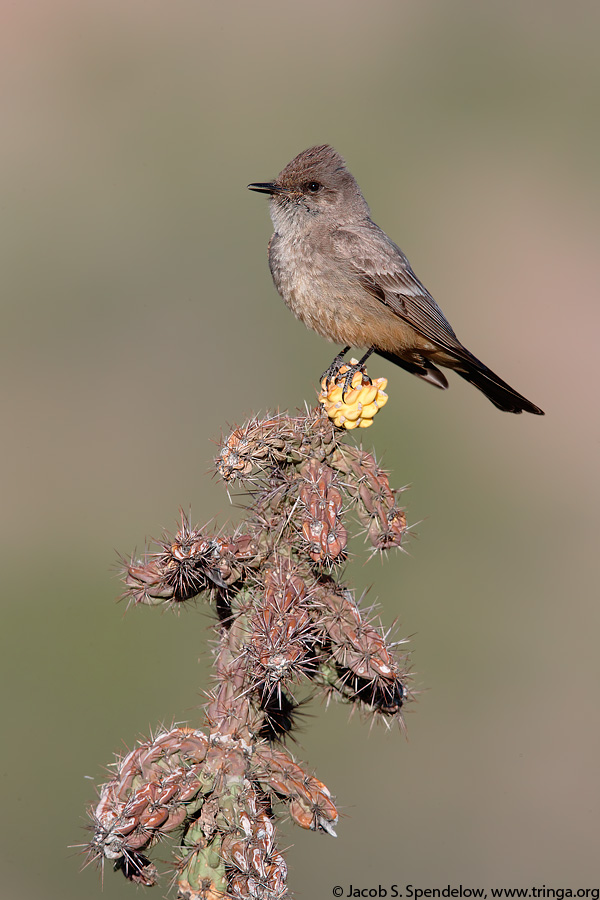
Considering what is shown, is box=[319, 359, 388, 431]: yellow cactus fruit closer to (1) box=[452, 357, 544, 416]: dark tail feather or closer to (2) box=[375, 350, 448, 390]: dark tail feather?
(1) box=[452, 357, 544, 416]: dark tail feather

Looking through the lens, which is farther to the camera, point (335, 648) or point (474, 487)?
point (474, 487)

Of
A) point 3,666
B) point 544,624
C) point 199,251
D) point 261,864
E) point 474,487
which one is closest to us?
point 261,864

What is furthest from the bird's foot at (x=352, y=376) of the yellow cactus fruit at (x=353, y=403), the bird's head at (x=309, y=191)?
the bird's head at (x=309, y=191)

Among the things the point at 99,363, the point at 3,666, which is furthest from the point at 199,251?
the point at 3,666

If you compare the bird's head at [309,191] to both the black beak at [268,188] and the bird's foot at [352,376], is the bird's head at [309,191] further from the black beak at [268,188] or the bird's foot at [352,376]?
the bird's foot at [352,376]

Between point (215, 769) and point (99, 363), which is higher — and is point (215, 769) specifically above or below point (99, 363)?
below

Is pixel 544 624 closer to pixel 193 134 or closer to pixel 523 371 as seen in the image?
pixel 523 371

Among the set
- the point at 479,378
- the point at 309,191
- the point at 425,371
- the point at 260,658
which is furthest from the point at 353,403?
the point at 309,191
